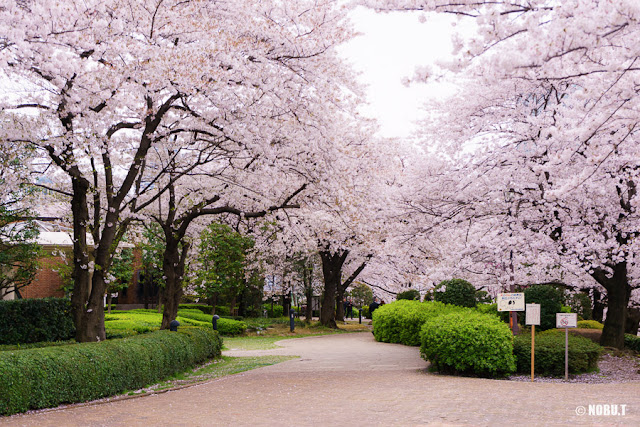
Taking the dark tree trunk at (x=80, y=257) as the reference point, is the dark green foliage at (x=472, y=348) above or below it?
below

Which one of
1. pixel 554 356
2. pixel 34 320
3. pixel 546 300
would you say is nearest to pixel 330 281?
pixel 546 300

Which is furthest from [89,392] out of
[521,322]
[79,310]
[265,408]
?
[521,322]

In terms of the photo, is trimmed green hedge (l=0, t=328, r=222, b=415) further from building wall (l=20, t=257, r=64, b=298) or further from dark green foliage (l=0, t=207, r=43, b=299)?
building wall (l=20, t=257, r=64, b=298)

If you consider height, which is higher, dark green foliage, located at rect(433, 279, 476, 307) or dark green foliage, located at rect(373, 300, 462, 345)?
dark green foliage, located at rect(433, 279, 476, 307)

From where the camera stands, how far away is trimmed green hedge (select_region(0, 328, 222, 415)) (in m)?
7.52

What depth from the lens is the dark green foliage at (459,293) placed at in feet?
61.5

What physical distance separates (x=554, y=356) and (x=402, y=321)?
8737 millimetres

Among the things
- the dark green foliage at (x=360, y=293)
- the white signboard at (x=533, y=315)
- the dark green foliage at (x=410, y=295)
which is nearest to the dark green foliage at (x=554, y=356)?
the white signboard at (x=533, y=315)

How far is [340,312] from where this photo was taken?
35125 millimetres

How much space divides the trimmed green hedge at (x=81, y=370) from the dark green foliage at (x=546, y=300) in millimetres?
10845

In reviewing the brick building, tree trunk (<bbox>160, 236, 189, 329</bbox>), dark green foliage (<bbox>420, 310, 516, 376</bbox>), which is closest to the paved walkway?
dark green foliage (<bbox>420, 310, 516, 376</bbox>)

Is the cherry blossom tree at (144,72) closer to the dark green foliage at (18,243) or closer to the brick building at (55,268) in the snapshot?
the brick building at (55,268)

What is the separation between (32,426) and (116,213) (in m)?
5.92

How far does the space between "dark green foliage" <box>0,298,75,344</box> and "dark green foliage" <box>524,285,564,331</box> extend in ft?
44.2
